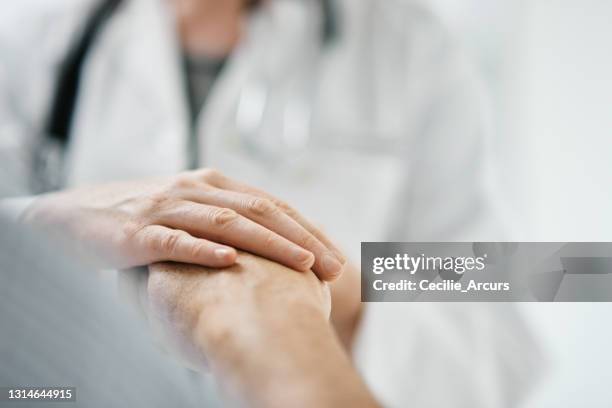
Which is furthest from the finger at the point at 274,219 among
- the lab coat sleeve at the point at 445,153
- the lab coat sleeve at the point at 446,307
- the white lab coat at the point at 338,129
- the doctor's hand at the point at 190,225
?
the lab coat sleeve at the point at 445,153

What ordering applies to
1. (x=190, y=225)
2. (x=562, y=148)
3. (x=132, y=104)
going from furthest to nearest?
(x=132, y=104) → (x=562, y=148) → (x=190, y=225)

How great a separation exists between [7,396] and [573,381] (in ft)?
1.62

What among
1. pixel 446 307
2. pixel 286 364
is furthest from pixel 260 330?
pixel 446 307

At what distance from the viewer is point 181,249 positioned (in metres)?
0.38

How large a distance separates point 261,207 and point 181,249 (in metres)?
0.06

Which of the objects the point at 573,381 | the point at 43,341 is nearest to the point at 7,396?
the point at 43,341

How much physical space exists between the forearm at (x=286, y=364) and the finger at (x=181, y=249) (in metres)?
0.05

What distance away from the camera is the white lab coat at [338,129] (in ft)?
2.54

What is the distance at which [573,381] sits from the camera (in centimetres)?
61

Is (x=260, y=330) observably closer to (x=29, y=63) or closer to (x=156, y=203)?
(x=156, y=203)

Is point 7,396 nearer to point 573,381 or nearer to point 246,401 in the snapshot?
point 246,401

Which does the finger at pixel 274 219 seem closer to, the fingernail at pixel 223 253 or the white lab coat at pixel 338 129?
the fingernail at pixel 223 253

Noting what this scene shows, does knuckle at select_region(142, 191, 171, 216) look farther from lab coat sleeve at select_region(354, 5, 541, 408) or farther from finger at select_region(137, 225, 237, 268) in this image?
lab coat sleeve at select_region(354, 5, 541, 408)

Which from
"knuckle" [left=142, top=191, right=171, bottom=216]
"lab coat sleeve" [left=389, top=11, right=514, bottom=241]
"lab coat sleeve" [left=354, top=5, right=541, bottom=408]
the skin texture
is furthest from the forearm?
"lab coat sleeve" [left=389, top=11, right=514, bottom=241]
